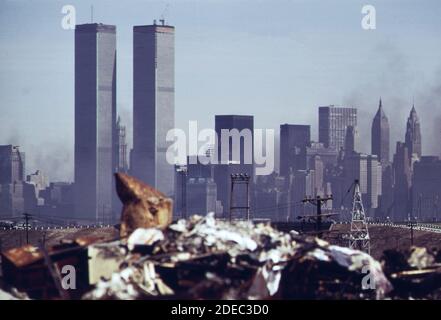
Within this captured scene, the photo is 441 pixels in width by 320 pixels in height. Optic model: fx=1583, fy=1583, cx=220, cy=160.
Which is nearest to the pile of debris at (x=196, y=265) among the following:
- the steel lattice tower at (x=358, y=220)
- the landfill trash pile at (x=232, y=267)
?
the landfill trash pile at (x=232, y=267)

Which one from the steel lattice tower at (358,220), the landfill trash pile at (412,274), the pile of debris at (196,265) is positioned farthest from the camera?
the steel lattice tower at (358,220)

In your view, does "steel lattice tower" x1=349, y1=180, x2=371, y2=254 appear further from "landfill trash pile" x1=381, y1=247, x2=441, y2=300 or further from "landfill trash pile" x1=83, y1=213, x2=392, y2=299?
"landfill trash pile" x1=83, y1=213, x2=392, y2=299

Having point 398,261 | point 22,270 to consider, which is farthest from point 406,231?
point 22,270

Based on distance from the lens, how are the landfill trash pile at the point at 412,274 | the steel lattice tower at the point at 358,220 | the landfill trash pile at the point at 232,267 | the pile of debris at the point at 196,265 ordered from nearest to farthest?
the landfill trash pile at the point at 232,267, the pile of debris at the point at 196,265, the landfill trash pile at the point at 412,274, the steel lattice tower at the point at 358,220

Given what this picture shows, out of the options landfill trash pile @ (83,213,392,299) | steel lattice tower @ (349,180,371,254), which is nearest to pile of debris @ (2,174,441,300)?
landfill trash pile @ (83,213,392,299)

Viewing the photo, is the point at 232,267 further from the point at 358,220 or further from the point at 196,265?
the point at 358,220

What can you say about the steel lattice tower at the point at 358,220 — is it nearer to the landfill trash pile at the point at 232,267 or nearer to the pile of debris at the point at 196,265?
the pile of debris at the point at 196,265

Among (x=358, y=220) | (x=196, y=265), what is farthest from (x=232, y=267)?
(x=358, y=220)
